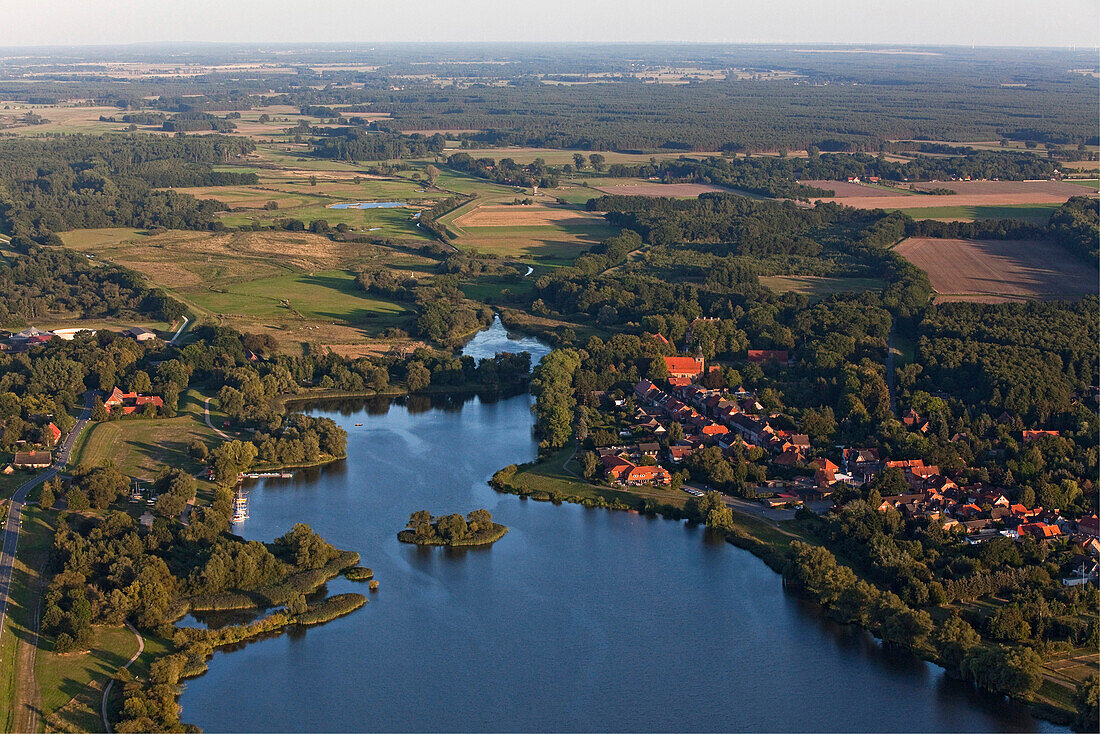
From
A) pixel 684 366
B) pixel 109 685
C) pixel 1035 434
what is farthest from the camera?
pixel 684 366

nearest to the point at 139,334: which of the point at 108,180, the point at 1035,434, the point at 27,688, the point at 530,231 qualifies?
the point at 27,688

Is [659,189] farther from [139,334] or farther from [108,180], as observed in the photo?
[139,334]

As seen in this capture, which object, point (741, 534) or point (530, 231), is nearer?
point (741, 534)

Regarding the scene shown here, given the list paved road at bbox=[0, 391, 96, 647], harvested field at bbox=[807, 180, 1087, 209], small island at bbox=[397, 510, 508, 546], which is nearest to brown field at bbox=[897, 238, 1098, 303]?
harvested field at bbox=[807, 180, 1087, 209]

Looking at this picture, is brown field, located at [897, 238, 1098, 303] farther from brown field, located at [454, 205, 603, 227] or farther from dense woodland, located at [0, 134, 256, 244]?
dense woodland, located at [0, 134, 256, 244]

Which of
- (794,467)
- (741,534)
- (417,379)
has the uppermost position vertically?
(417,379)

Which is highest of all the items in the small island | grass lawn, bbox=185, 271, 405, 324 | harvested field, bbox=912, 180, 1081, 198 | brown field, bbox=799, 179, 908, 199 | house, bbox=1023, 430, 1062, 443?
harvested field, bbox=912, 180, 1081, 198
